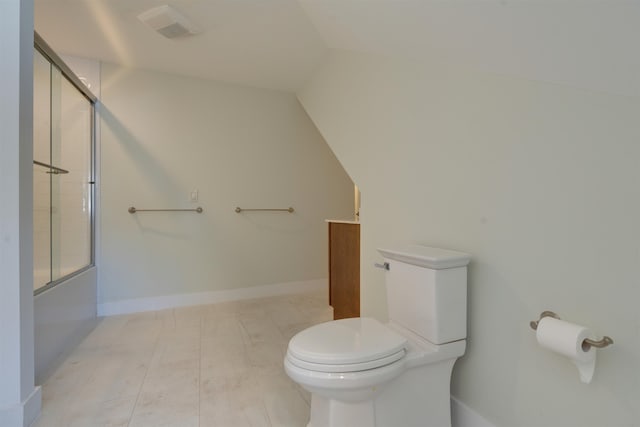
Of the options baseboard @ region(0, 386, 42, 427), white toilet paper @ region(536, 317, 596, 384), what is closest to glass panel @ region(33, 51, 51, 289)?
baseboard @ region(0, 386, 42, 427)

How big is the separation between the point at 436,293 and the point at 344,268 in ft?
3.91

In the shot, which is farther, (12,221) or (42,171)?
(42,171)

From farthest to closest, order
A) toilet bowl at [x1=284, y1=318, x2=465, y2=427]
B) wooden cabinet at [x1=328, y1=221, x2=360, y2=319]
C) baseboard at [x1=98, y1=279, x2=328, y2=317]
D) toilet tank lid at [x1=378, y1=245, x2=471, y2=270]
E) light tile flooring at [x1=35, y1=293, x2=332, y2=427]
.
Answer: baseboard at [x1=98, y1=279, x2=328, y2=317] → wooden cabinet at [x1=328, y1=221, x2=360, y2=319] → light tile flooring at [x1=35, y1=293, x2=332, y2=427] → toilet tank lid at [x1=378, y1=245, x2=471, y2=270] → toilet bowl at [x1=284, y1=318, x2=465, y2=427]

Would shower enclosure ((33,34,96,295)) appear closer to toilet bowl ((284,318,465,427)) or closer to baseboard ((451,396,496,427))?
toilet bowl ((284,318,465,427))

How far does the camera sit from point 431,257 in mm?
1221

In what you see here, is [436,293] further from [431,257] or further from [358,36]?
[358,36]

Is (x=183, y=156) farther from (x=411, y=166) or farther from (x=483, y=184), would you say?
(x=483, y=184)

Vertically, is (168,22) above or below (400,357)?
above

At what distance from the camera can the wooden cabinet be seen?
7.28 feet

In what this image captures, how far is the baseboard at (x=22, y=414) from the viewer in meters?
1.29

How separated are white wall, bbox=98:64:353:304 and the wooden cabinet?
1.01 m

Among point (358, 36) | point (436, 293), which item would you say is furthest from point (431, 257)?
point (358, 36)

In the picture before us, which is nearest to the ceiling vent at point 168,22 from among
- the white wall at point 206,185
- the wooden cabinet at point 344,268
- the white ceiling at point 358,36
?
the white ceiling at point 358,36

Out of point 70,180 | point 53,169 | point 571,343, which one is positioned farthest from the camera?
point 70,180
